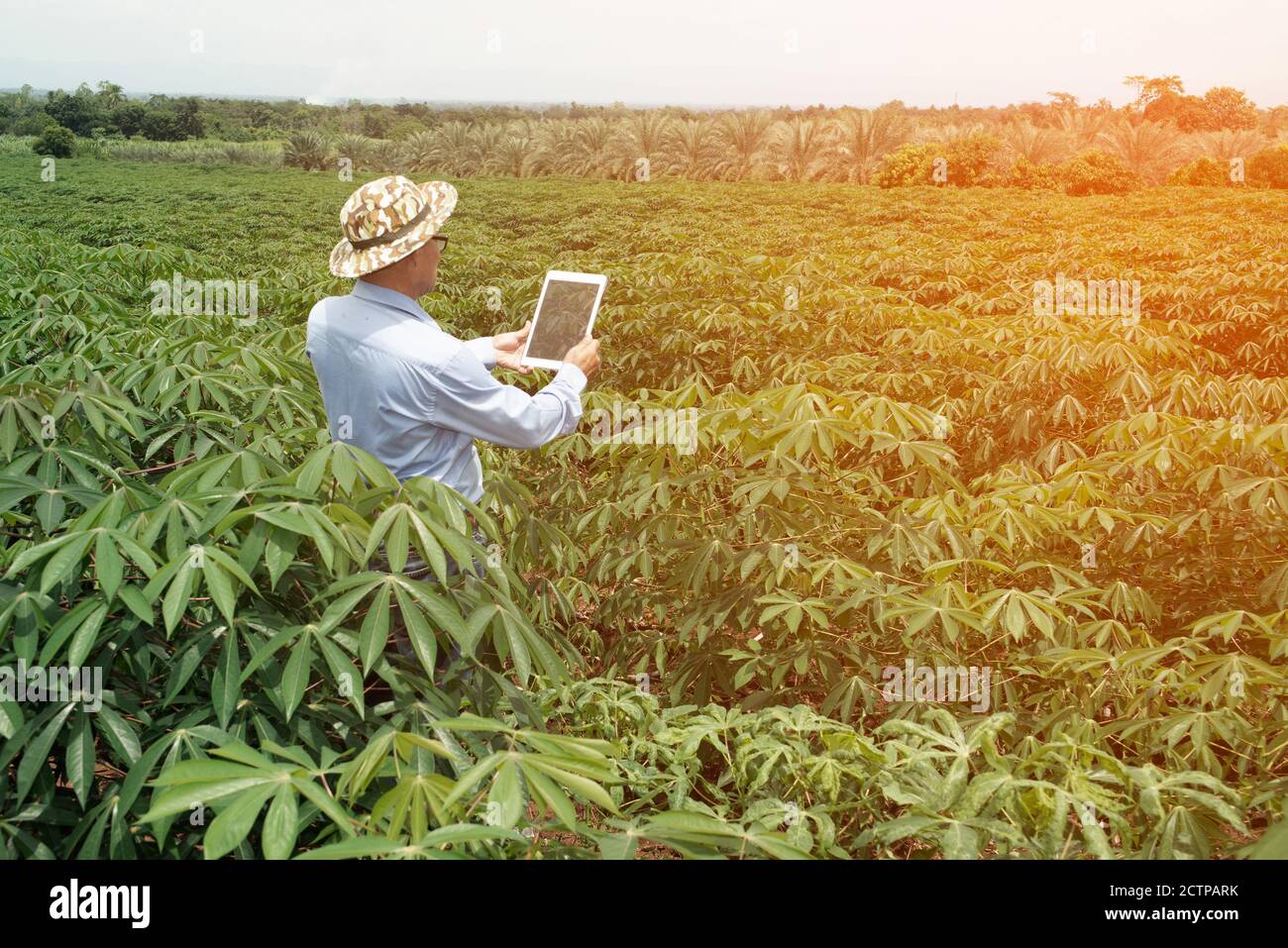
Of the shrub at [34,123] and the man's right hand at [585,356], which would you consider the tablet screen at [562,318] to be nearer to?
the man's right hand at [585,356]

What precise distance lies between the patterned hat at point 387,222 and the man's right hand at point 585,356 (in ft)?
1.17

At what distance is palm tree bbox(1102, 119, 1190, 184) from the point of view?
14.8 metres

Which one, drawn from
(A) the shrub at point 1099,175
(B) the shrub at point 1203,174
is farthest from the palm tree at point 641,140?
(B) the shrub at point 1203,174

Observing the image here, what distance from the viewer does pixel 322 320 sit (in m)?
1.69

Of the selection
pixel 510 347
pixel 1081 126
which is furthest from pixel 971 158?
pixel 510 347

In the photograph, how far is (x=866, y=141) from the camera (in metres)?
24.5

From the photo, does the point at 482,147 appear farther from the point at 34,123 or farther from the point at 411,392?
the point at 411,392

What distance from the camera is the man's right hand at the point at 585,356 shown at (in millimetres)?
1852

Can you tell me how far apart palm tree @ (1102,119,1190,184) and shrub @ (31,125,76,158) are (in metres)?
23.3

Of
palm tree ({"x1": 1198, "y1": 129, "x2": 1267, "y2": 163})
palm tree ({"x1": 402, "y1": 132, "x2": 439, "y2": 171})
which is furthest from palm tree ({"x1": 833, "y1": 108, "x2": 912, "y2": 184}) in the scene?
palm tree ({"x1": 402, "y1": 132, "x2": 439, "y2": 171})

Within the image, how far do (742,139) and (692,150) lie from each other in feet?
4.79

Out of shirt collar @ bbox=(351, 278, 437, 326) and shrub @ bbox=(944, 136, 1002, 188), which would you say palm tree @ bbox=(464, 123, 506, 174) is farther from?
shirt collar @ bbox=(351, 278, 437, 326)

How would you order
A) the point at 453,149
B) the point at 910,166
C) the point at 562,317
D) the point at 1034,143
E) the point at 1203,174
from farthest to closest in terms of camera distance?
the point at 453,149 → the point at 910,166 → the point at 1034,143 → the point at 1203,174 → the point at 562,317

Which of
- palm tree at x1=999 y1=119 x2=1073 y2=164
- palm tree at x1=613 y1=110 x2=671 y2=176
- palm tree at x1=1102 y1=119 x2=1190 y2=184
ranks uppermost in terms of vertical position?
palm tree at x1=613 y1=110 x2=671 y2=176
